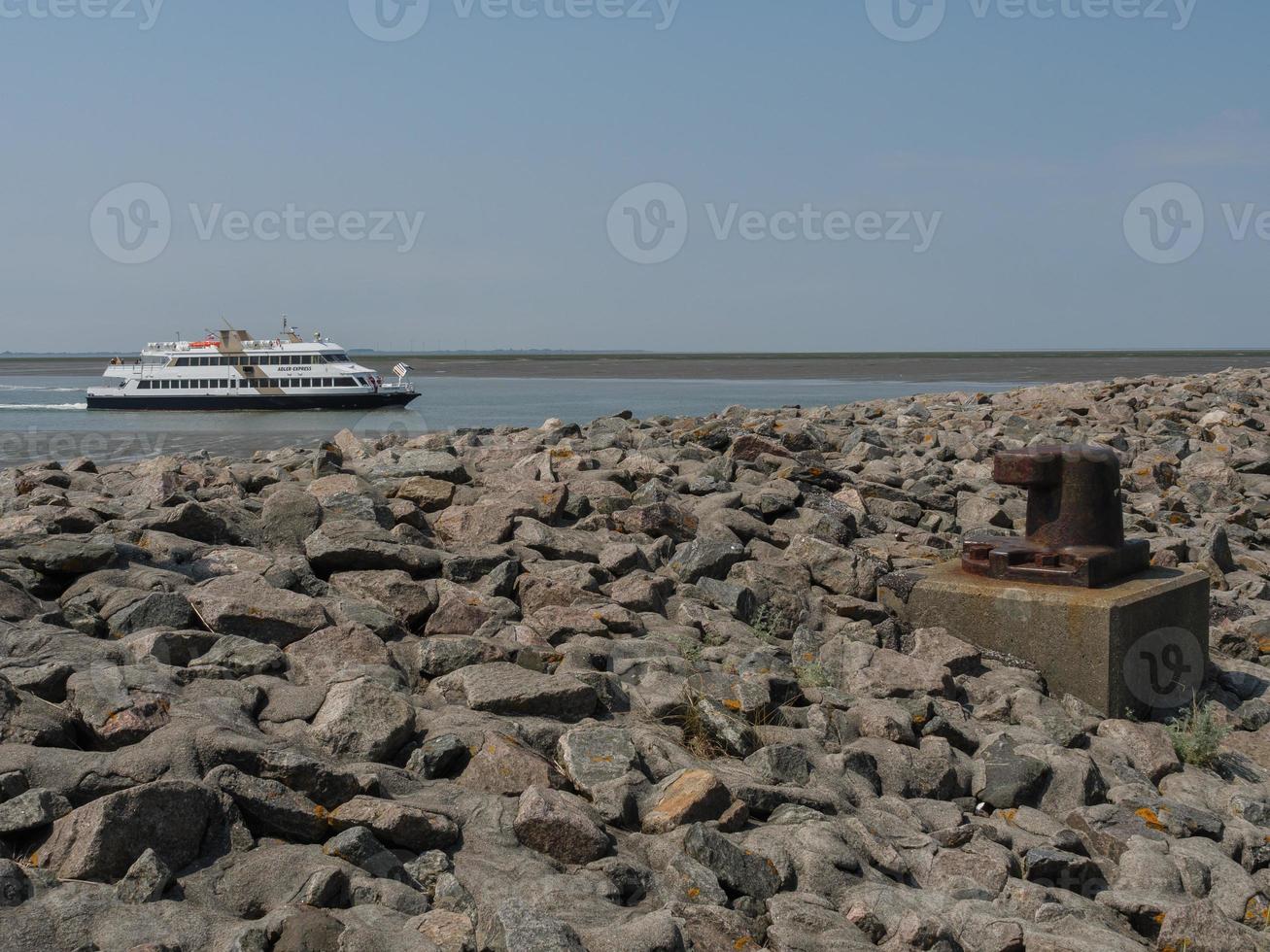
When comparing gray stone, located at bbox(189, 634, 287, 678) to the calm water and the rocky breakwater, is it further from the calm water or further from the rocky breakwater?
the calm water

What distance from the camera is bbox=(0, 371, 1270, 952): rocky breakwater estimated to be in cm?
303

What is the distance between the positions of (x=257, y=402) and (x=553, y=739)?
160ft

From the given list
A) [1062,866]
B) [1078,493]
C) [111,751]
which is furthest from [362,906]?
[1078,493]

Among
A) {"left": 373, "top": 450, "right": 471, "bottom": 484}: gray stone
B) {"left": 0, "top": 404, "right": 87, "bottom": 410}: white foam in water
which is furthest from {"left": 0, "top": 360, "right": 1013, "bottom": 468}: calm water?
{"left": 373, "top": 450, "right": 471, "bottom": 484}: gray stone

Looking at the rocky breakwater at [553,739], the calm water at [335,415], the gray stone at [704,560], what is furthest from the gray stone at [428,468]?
the calm water at [335,415]

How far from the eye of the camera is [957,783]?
441 centimetres

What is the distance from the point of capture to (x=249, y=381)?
50.0 m

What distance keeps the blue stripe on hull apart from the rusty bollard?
4570 centimetres

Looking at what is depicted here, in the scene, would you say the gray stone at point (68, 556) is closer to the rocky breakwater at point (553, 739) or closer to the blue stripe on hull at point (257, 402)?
the rocky breakwater at point (553, 739)

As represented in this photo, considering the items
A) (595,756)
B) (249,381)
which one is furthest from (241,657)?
(249,381)

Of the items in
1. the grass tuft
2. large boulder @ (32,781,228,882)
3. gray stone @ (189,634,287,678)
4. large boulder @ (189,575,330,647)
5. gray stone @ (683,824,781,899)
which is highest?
large boulder @ (189,575,330,647)

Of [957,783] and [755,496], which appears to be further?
[755,496]

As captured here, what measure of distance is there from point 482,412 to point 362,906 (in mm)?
39168

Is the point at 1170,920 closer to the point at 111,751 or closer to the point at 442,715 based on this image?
the point at 442,715
